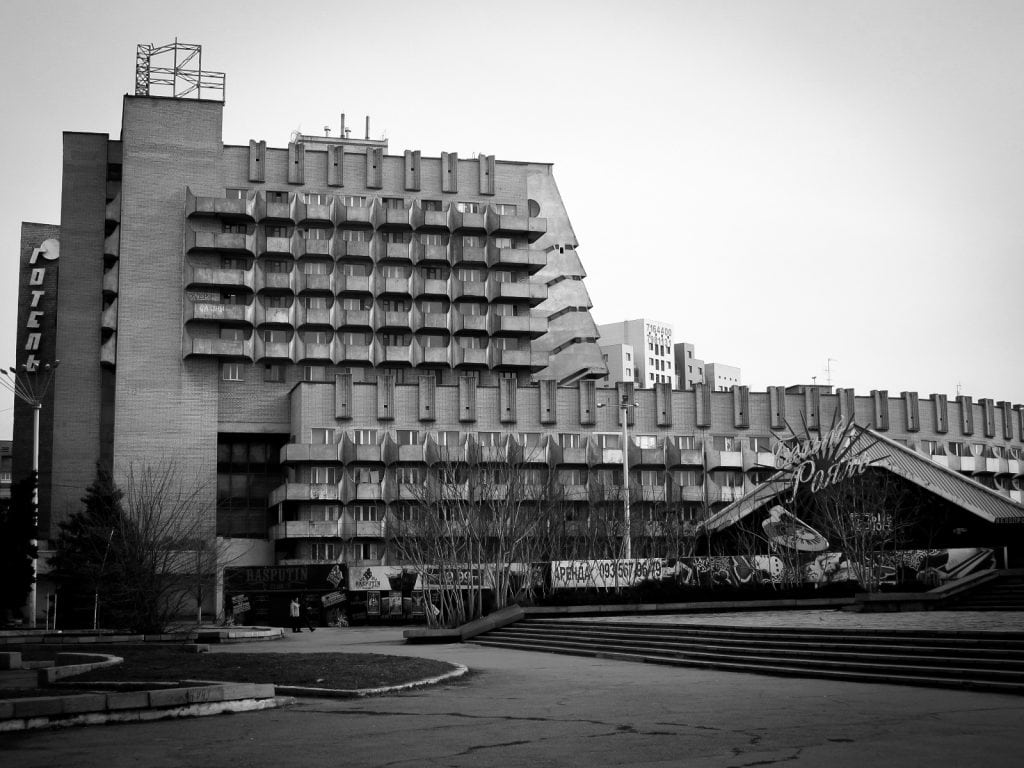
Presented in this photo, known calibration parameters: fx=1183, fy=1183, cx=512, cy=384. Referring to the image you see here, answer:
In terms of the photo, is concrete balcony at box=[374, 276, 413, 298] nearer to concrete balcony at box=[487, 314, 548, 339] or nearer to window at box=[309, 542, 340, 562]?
concrete balcony at box=[487, 314, 548, 339]

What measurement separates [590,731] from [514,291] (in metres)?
73.3

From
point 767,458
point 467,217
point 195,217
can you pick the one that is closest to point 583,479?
point 767,458

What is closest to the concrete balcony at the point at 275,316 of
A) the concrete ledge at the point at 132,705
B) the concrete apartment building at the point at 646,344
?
the concrete ledge at the point at 132,705

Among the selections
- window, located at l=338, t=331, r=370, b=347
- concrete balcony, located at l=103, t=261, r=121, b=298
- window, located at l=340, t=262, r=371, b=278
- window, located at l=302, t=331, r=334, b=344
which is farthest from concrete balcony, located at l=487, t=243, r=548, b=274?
concrete balcony, located at l=103, t=261, r=121, b=298

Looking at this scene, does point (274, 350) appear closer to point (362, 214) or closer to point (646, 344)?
point (362, 214)

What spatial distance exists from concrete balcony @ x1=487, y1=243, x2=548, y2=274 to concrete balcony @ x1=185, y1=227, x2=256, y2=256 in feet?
57.3

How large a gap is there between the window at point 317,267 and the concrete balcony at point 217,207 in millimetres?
4993

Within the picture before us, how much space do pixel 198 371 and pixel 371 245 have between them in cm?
1536

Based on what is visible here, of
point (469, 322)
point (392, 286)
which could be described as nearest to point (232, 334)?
point (392, 286)

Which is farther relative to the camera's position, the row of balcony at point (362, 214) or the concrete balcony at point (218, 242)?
the row of balcony at point (362, 214)

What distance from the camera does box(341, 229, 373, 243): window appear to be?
8731cm

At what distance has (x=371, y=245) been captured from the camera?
86625 mm

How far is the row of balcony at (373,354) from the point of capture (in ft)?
272

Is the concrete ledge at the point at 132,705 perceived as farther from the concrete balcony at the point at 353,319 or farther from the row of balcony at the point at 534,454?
the concrete balcony at the point at 353,319
